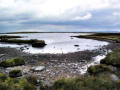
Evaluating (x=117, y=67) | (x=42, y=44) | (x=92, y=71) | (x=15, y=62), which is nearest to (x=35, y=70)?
(x=15, y=62)

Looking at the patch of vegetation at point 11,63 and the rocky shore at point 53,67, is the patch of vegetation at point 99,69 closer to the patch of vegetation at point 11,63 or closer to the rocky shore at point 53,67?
the rocky shore at point 53,67

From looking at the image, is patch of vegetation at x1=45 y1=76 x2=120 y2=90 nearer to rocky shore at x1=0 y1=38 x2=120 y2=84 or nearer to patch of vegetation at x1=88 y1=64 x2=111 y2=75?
rocky shore at x1=0 y1=38 x2=120 y2=84

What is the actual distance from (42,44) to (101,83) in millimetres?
42430

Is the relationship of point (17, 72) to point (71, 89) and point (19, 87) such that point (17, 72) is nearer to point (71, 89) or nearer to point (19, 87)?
point (19, 87)

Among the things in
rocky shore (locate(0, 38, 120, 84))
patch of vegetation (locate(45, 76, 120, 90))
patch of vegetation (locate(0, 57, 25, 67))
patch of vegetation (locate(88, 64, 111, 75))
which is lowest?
rocky shore (locate(0, 38, 120, 84))

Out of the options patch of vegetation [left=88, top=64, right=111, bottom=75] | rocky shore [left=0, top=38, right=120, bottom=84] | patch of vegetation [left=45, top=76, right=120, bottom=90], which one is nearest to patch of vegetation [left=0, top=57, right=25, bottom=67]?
rocky shore [left=0, top=38, right=120, bottom=84]

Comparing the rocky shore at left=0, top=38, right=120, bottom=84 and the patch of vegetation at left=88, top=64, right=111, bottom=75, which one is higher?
the patch of vegetation at left=88, top=64, right=111, bottom=75

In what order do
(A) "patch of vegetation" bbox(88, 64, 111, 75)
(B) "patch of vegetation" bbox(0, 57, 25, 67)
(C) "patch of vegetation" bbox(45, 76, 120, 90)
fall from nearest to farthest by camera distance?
1. (C) "patch of vegetation" bbox(45, 76, 120, 90)
2. (A) "patch of vegetation" bbox(88, 64, 111, 75)
3. (B) "patch of vegetation" bbox(0, 57, 25, 67)

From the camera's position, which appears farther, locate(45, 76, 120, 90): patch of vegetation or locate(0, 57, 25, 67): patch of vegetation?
locate(0, 57, 25, 67): patch of vegetation

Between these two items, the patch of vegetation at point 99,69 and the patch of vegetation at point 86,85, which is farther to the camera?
the patch of vegetation at point 99,69

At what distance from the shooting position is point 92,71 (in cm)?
1385

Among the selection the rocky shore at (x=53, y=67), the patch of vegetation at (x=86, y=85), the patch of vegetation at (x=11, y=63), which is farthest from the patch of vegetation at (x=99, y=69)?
the patch of vegetation at (x=11, y=63)

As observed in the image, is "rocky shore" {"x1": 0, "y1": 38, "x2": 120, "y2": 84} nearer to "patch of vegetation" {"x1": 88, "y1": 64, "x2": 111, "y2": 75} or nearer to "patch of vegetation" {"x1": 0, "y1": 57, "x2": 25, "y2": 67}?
"patch of vegetation" {"x1": 0, "y1": 57, "x2": 25, "y2": 67}

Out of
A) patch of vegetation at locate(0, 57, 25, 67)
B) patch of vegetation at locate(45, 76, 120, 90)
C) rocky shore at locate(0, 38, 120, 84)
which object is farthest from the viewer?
patch of vegetation at locate(0, 57, 25, 67)
